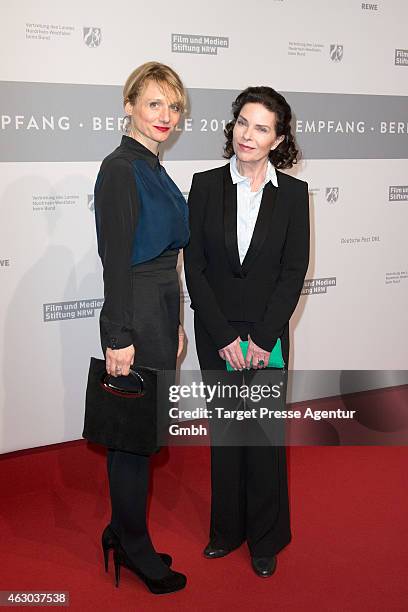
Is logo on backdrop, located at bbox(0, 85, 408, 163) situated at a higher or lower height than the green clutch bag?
higher

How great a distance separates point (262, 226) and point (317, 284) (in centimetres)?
148

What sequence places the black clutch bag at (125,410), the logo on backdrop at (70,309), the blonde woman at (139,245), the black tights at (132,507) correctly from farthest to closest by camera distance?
1. the logo on backdrop at (70,309)
2. the black tights at (132,507)
3. the black clutch bag at (125,410)
4. the blonde woman at (139,245)

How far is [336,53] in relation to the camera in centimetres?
364

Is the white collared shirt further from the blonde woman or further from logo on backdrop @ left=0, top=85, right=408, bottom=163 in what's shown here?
logo on backdrop @ left=0, top=85, right=408, bottom=163

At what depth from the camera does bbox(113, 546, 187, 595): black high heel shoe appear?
240cm

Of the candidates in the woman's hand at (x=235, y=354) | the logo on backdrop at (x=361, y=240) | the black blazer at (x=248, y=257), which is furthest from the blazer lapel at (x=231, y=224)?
the logo on backdrop at (x=361, y=240)

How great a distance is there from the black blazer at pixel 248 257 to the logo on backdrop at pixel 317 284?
4.39 feet

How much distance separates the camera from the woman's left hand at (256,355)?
2.41m

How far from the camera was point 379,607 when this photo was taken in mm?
2361

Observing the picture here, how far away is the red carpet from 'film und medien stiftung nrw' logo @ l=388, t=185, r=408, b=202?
1326mm

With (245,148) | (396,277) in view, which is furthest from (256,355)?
(396,277)

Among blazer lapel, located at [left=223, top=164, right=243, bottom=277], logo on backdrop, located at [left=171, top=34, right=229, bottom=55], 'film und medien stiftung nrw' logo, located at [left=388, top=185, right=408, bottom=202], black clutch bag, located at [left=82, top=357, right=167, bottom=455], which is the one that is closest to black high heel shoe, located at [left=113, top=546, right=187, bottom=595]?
black clutch bag, located at [left=82, top=357, right=167, bottom=455]

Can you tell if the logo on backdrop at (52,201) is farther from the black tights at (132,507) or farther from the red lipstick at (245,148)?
the black tights at (132,507)

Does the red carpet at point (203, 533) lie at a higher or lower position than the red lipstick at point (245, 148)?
lower
